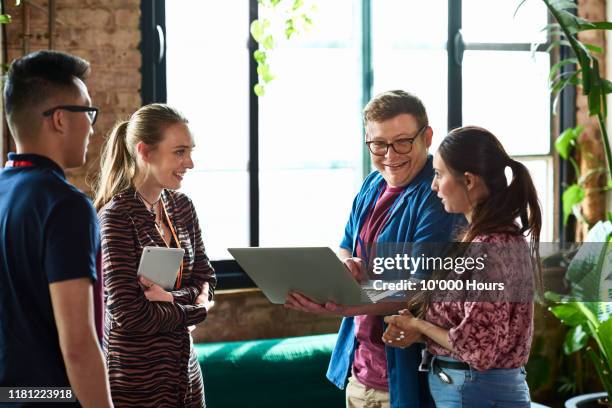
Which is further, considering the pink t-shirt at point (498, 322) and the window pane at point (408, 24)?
the window pane at point (408, 24)

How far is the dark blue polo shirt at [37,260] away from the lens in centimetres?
166

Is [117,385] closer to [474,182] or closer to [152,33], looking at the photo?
[474,182]

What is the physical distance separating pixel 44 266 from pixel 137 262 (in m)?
0.69

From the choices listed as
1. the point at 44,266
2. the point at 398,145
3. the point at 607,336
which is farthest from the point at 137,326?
the point at 607,336

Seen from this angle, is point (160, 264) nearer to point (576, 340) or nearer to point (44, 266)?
point (44, 266)

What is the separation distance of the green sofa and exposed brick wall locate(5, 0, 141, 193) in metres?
0.98

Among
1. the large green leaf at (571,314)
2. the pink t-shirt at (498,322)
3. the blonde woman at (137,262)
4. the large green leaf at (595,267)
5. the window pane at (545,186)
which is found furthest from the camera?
the window pane at (545,186)

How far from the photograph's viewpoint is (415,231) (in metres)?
2.31

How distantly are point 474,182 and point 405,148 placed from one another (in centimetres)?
33

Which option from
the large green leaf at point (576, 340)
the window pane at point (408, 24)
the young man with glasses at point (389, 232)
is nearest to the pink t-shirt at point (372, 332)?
the young man with glasses at point (389, 232)

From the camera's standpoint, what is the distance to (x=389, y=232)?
2.39 meters

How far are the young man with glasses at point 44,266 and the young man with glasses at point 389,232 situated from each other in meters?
0.87

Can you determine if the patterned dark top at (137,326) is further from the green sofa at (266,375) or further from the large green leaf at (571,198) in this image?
the large green leaf at (571,198)

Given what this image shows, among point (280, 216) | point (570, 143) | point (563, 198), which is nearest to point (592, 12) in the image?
point (570, 143)
